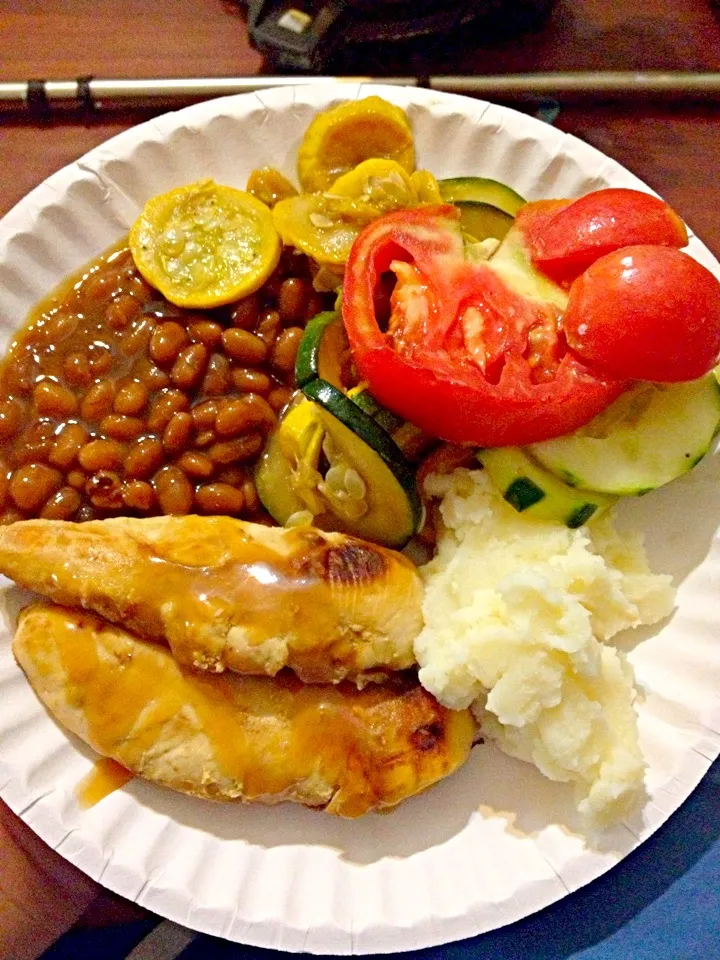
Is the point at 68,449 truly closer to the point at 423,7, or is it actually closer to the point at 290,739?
the point at 290,739

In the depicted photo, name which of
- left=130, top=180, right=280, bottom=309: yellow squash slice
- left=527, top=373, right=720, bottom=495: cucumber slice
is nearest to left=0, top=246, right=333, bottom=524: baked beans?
left=130, top=180, right=280, bottom=309: yellow squash slice

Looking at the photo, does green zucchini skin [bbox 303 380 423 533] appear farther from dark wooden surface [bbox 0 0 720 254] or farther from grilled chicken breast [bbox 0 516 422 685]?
dark wooden surface [bbox 0 0 720 254]

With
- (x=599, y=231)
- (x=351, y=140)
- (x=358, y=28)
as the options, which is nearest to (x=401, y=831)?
(x=599, y=231)

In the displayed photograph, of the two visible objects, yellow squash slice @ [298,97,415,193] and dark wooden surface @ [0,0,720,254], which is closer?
yellow squash slice @ [298,97,415,193]

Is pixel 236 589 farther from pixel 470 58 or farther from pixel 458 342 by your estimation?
pixel 470 58

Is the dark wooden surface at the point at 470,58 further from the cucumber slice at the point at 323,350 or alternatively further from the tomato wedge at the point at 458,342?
the cucumber slice at the point at 323,350

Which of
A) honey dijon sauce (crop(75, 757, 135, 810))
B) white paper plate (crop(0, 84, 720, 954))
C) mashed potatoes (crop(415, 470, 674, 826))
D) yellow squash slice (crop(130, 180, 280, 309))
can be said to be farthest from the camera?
yellow squash slice (crop(130, 180, 280, 309))
